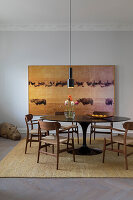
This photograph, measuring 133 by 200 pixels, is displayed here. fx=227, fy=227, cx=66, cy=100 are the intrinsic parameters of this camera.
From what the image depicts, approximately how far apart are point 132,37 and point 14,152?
4910 mm

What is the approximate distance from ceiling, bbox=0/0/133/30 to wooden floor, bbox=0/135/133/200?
13.1 feet

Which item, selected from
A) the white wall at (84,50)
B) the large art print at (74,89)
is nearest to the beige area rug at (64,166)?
the large art print at (74,89)

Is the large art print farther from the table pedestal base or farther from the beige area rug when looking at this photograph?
the beige area rug

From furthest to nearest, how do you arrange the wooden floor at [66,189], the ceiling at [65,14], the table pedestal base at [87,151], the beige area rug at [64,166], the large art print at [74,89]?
1. the large art print at [74,89]
2. the ceiling at [65,14]
3. the table pedestal base at [87,151]
4. the beige area rug at [64,166]
5. the wooden floor at [66,189]

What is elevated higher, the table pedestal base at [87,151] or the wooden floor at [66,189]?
the table pedestal base at [87,151]

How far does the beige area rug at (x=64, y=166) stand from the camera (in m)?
3.52

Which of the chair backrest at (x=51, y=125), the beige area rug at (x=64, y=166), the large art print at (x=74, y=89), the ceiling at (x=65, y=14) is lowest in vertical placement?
Answer: the beige area rug at (x=64, y=166)

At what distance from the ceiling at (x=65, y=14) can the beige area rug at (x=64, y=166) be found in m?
3.49

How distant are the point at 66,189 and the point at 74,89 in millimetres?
4364

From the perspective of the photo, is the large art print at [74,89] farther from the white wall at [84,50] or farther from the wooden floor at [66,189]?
the wooden floor at [66,189]

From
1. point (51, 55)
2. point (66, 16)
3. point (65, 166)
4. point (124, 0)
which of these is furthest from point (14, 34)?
point (65, 166)

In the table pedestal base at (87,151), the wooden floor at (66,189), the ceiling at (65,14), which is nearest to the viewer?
the wooden floor at (66,189)

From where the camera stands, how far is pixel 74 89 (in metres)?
7.05

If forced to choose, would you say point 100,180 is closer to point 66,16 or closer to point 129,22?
point 66,16
